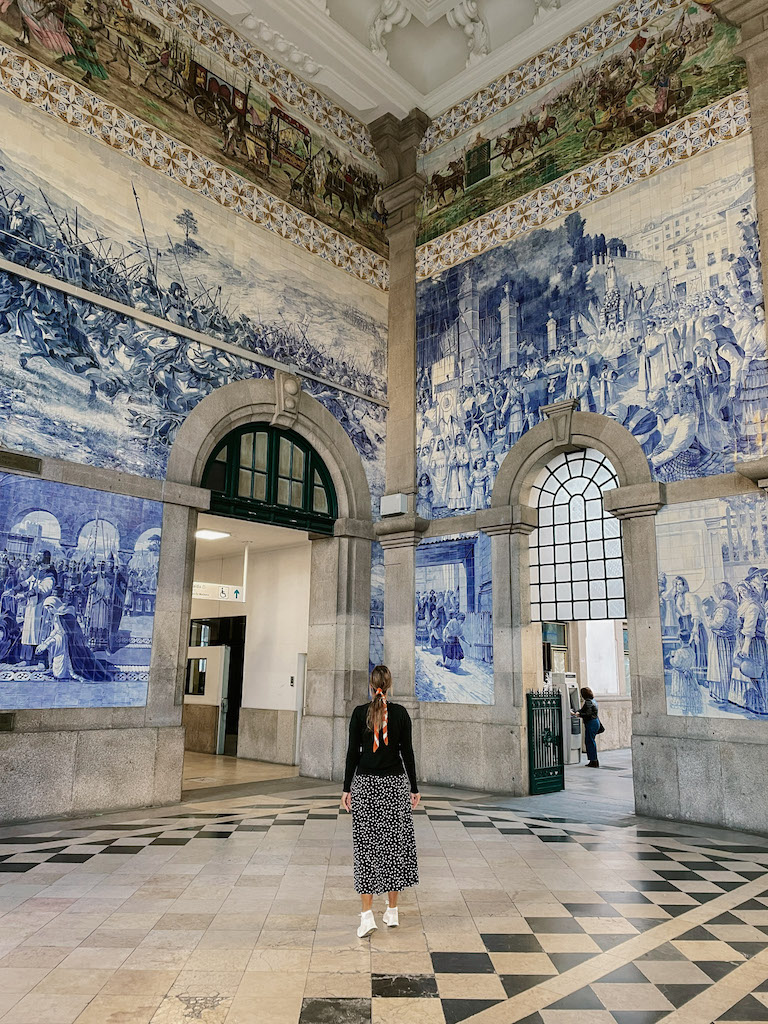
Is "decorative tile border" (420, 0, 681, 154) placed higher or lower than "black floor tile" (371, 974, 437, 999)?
higher

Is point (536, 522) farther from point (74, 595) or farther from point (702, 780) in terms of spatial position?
point (74, 595)

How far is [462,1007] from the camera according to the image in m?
3.95

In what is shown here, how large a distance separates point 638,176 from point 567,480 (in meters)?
4.40

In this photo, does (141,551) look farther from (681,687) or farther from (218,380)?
(681,687)

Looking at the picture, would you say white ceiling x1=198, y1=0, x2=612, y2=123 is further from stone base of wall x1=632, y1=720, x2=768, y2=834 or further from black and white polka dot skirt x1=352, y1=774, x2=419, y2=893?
black and white polka dot skirt x1=352, y1=774, x2=419, y2=893

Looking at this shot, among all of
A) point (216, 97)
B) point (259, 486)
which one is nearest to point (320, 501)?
point (259, 486)

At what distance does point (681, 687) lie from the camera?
9289 mm

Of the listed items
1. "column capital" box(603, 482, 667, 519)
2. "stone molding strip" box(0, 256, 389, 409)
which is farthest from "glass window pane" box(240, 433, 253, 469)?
"column capital" box(603, 482, 667, 519)

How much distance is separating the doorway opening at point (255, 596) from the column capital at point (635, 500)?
4544 mm

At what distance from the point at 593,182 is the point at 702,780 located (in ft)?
27.5

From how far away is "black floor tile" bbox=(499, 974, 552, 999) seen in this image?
13.6 ft

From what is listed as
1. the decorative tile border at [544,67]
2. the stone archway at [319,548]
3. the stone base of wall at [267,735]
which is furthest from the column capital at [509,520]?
the decorative tile border at [544,67]

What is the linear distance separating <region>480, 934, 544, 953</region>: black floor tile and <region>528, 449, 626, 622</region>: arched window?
6146 millimetres

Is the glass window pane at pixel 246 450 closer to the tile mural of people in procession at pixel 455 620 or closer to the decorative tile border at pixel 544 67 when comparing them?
the tile mural of people in procession at pixel 455 620
